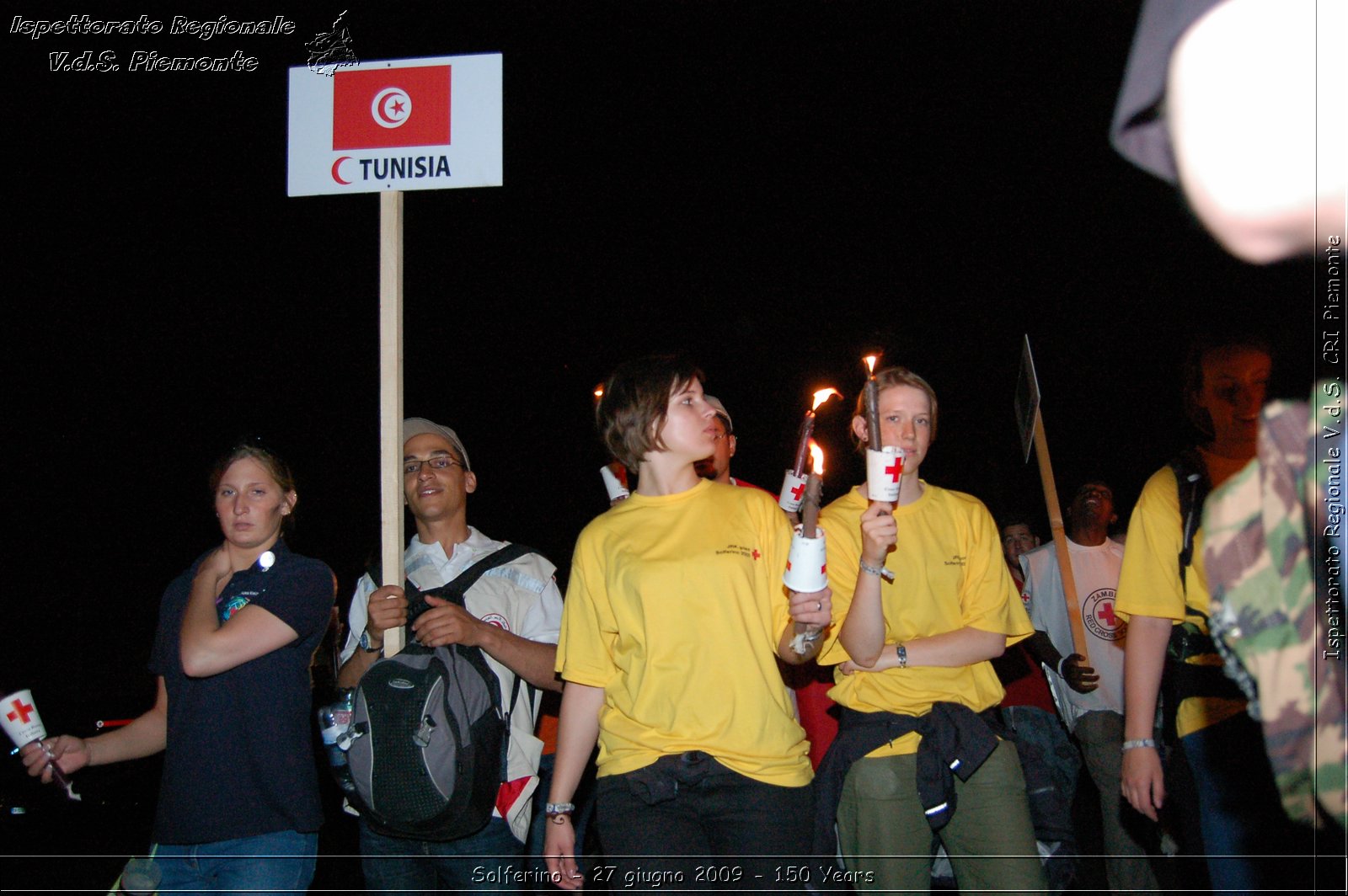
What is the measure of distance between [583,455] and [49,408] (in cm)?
428

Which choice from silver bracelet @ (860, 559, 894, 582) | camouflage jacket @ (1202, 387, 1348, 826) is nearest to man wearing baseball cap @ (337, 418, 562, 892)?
silver bracelet @ (860, 559, 894, 582)

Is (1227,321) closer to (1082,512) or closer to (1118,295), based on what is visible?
(1082,512)

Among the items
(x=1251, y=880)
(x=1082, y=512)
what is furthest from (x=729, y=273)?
(x=1251, y=880)

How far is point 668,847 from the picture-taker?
300 cm

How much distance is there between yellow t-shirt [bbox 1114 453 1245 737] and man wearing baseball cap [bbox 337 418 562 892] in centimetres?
221

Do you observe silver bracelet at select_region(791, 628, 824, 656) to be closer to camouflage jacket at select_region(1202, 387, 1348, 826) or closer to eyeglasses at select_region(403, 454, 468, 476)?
camouflage jacket at select_region(1202, 387, 1348, 826)

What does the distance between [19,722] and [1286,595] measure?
4030 mm

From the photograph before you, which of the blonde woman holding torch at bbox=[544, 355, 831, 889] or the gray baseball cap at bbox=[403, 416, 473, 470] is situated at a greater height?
the gray baseball cap at bbox=[403, 416, 473, 470]

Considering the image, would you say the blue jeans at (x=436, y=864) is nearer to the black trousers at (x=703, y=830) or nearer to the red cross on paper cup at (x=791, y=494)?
the black trousers at (x=703, y=830)

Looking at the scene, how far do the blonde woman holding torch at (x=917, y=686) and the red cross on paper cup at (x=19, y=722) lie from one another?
9.44 ft

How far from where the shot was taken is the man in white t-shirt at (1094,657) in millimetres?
4668

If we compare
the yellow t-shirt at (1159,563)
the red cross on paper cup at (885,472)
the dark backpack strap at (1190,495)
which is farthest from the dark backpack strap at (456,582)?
the dark backpack strap at (1190,495)

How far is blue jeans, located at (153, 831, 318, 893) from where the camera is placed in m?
3.35

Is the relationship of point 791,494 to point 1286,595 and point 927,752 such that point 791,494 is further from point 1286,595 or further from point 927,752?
point 1286,595
